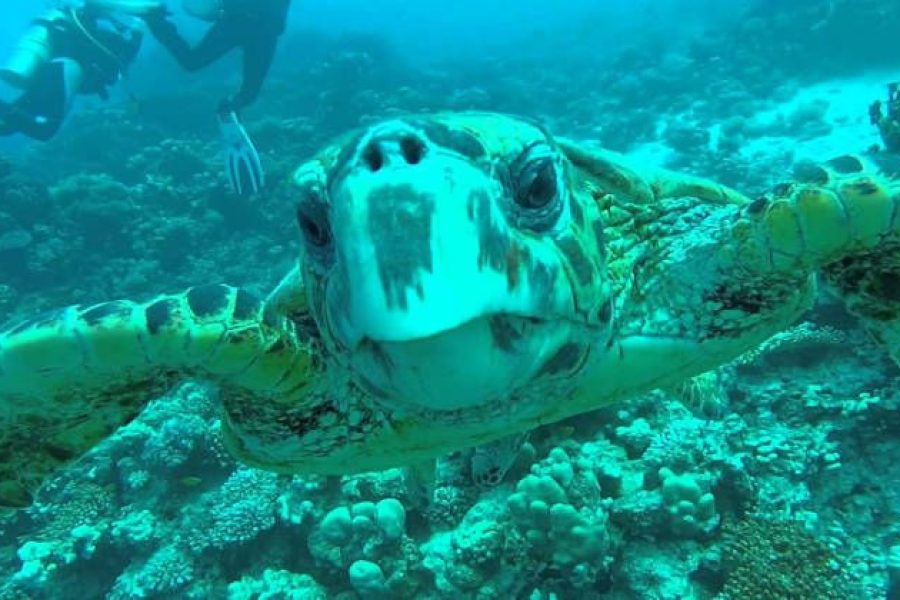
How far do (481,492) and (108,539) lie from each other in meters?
2.67

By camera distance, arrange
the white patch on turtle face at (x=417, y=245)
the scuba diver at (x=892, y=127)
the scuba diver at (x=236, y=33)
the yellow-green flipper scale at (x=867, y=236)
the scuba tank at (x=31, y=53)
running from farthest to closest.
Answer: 1. the scuba diver at (x=236, y=33)
2. the scuba tank at (x=31, y=53)
3. the scuba diver at (x=892, y=127)
4. the yellow-green flipper scale at (x=867, y=236)
5. the white patch on turtle face at (x=417, y=245)

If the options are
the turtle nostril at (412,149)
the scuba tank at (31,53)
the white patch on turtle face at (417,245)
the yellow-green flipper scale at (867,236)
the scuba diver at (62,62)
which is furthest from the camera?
the scuba diver at (62,62)

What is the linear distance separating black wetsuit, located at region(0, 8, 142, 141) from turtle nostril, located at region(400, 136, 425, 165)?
12.8 m

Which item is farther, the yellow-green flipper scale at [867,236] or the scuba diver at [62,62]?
the scuba diver at [62,62]

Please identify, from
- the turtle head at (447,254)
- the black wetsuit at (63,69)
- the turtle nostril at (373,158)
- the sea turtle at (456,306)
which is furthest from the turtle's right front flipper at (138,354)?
the black wetsuit at (63,69)

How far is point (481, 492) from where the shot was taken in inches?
148

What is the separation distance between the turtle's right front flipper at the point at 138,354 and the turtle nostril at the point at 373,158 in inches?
35.2

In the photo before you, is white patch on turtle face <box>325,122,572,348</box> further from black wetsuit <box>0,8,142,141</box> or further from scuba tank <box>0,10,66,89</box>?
black wetsuit <box>0,8,142,141</box>

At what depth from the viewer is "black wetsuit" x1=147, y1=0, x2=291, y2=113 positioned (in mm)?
11922

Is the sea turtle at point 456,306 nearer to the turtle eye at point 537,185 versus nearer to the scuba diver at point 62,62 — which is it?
the turtle eye at point 537,185

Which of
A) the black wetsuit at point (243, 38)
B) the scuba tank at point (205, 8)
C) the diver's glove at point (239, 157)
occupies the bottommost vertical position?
the diver's glove at point (239, 157)

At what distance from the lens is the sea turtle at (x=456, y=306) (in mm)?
1194

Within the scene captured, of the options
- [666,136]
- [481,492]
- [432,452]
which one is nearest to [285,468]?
[432,452]

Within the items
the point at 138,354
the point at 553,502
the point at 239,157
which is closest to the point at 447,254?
the point at 138,354
